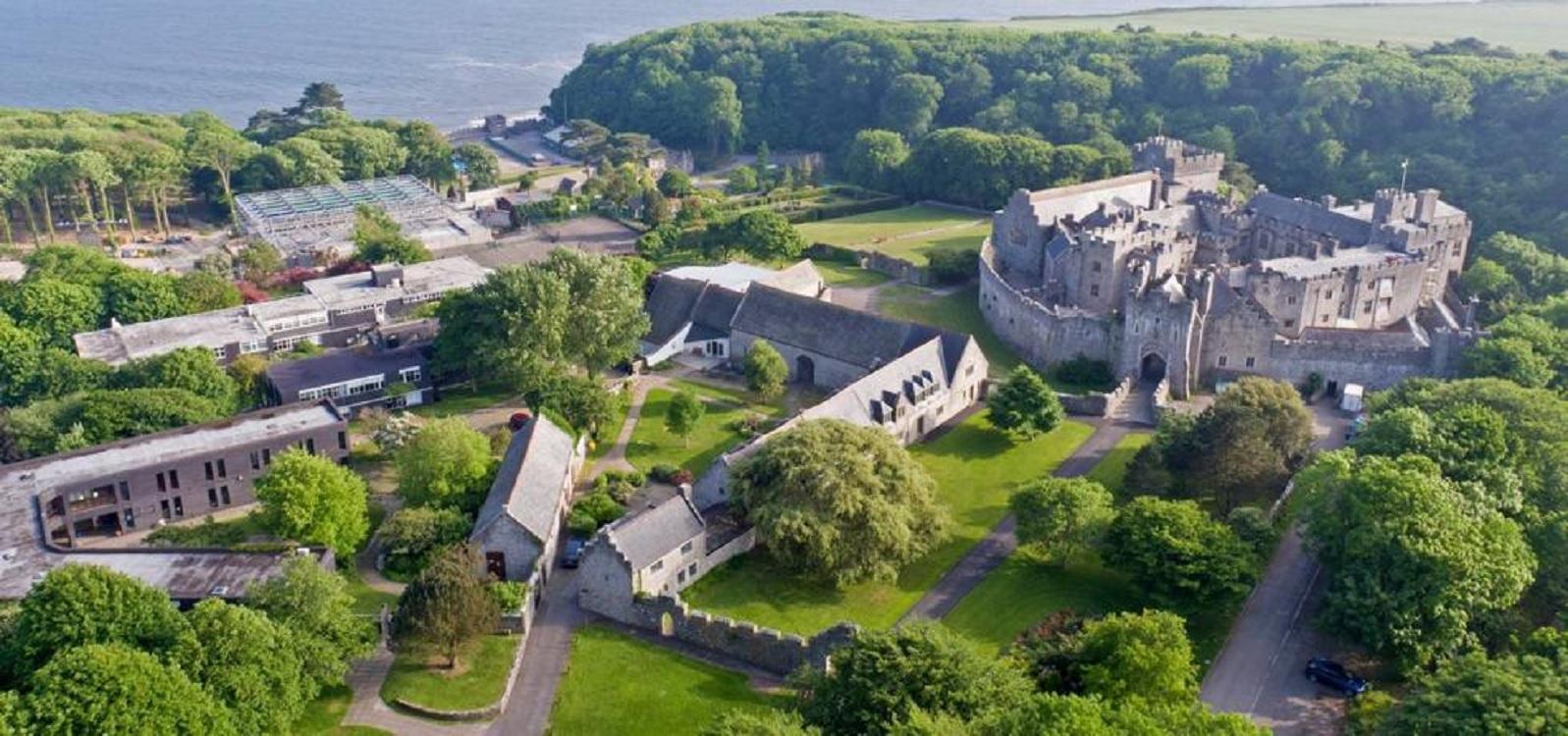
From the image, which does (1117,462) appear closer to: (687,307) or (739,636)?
(739,636)

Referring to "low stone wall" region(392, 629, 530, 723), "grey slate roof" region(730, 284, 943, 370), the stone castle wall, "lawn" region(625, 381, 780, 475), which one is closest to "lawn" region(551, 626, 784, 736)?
"low stone wall" region(392, 629, 530, 723)

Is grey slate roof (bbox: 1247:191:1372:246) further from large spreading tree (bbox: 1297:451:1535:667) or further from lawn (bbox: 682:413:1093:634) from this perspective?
large spreading tree (bbox: 1297:451:1535:667)

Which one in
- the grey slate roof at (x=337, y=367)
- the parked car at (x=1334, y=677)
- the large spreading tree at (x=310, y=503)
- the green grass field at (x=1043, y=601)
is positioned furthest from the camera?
the grey slate roof at (x=337, y=367)

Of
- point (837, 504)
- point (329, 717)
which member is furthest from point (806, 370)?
point (329, 717)

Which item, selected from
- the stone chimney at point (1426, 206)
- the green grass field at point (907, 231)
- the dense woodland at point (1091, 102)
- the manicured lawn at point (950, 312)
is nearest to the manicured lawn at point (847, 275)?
the manicured lawn at point (950, 312)

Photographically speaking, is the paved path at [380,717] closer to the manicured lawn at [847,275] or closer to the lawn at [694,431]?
the lawn at [694,431]
